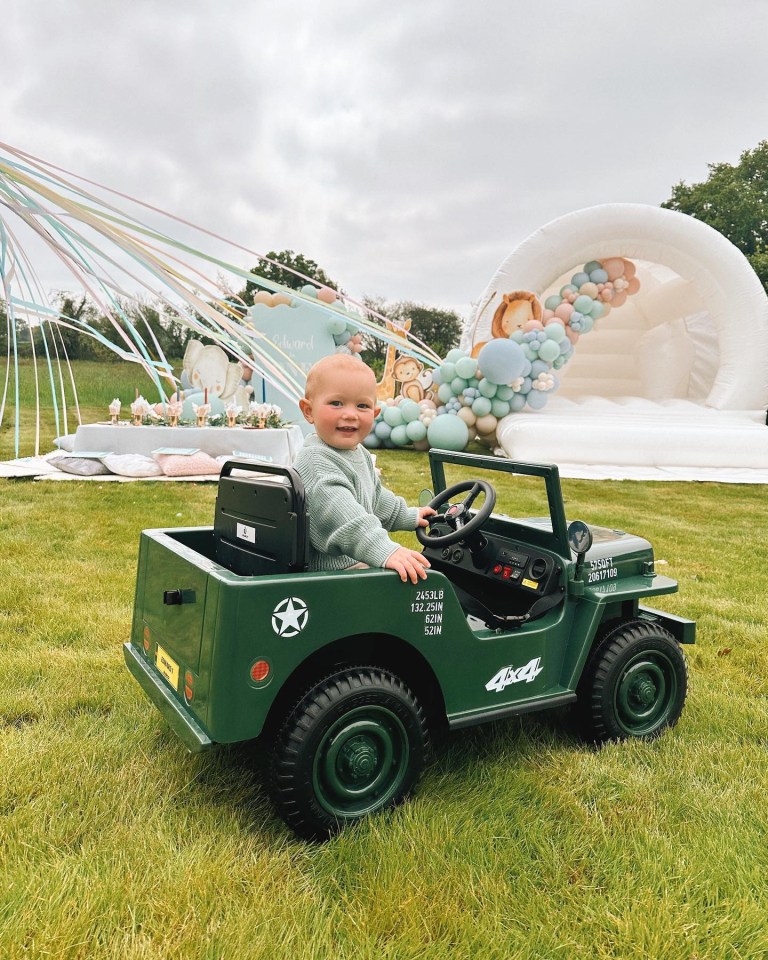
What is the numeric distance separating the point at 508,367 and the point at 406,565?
8177mm

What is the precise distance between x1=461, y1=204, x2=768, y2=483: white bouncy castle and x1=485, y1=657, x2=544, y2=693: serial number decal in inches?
272

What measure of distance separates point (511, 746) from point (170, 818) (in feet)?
3.31

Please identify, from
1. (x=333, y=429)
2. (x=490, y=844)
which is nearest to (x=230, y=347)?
(x=333, y=429)

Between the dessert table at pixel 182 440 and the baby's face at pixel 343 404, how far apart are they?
20.2 ft

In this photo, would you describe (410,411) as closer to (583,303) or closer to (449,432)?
(449,432)

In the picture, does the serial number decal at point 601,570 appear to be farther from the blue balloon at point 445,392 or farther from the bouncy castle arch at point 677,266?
the bouncy castle arch at point 677,266

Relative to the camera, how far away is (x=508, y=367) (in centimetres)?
949

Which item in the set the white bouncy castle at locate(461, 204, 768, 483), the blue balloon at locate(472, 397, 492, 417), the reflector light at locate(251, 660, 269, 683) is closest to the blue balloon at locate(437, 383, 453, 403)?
the blue balloon at locate(472, 397, 492, 417)

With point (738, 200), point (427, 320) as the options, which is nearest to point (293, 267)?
point (427, 320)

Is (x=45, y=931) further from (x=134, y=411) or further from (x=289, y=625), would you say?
(x=134, y=411)

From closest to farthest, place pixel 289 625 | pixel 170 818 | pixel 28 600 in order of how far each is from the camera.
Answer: pixel 289 625, pixel 170 818, pixel 28 600

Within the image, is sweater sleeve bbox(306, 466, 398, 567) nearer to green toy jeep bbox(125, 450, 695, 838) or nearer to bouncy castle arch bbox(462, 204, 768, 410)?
green toy jeep bbox(125, 450, 695, 838)

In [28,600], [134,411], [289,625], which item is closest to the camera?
[289,625]

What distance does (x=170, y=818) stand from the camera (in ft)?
5.46
